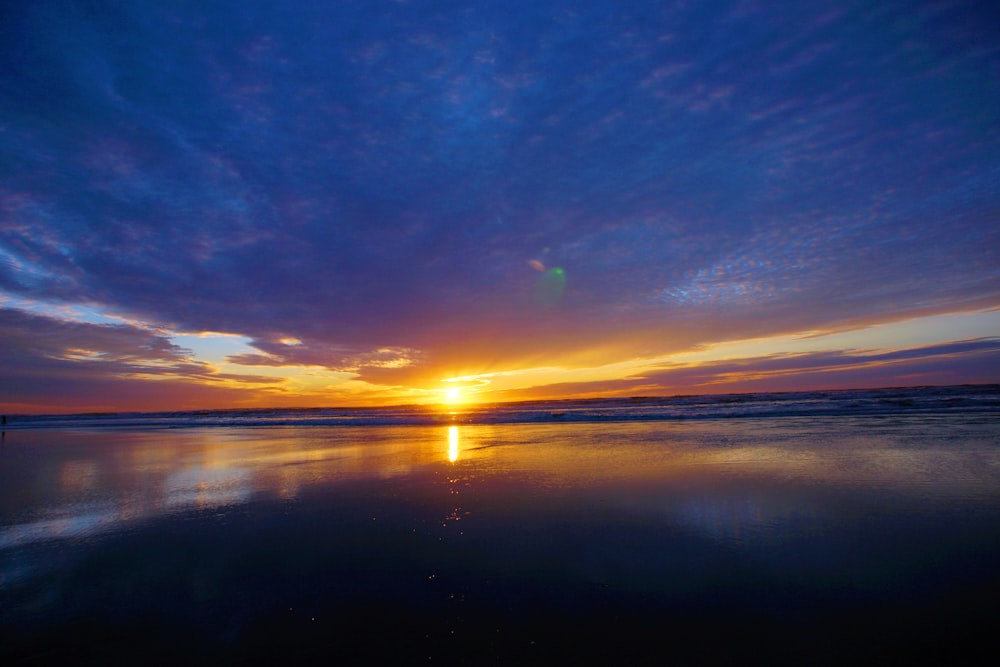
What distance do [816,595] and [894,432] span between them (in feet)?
47.5

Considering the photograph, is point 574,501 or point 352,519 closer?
point 352,519

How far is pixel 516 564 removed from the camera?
15.0 ft

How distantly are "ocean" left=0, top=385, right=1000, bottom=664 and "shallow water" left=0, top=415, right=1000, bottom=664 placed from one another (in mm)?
27

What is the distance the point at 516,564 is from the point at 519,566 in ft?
0.21

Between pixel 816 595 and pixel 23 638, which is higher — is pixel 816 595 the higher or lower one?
the lower one

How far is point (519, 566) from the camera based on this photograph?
451cm

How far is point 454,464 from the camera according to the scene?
10984 millimetres

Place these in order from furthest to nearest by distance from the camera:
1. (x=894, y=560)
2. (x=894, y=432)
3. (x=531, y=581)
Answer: (x=894, y=432) < (x=894, y=560) < (x=531, y=581)

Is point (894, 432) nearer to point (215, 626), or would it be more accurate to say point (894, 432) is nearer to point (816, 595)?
point (816, 595)

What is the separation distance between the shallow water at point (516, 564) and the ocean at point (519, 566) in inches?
1.1

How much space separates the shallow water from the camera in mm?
3219

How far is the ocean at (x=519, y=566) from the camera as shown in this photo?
3176 mm

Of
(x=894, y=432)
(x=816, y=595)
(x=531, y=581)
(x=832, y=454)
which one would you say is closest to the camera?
(x=816, y=595)

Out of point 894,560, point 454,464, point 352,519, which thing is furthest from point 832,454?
point 352,519
